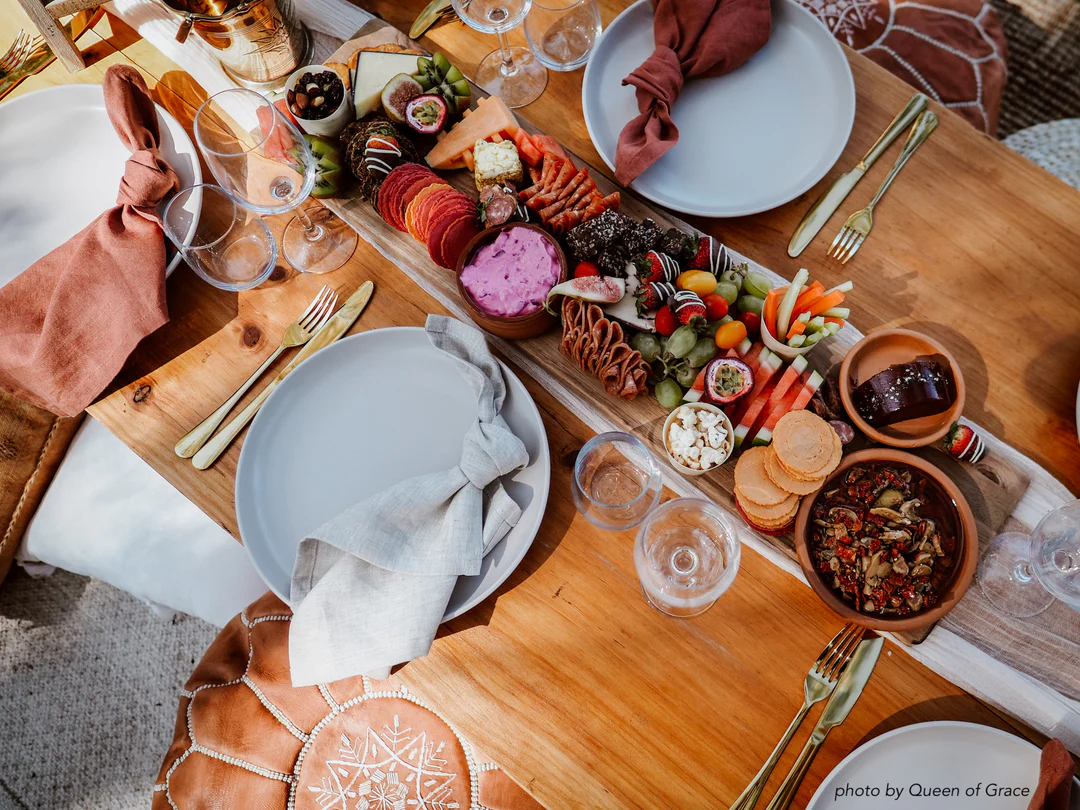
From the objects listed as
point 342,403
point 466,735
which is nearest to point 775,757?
point 466,735

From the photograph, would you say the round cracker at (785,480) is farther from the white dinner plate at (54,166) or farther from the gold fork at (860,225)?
the white dinner plate at (54,166)

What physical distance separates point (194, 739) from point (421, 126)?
4.19 ft

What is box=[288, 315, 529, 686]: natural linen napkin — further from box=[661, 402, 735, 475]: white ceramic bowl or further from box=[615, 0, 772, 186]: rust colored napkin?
box=[615, 0, 772, 186]: rust colored napkin

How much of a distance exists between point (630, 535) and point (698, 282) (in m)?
0.42

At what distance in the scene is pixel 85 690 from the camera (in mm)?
2404

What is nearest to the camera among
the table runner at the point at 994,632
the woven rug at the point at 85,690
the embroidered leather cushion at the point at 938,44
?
the table runner at the point at 994,632

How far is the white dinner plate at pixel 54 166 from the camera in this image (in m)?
1.40

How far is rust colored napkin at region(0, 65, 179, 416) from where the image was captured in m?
1.25

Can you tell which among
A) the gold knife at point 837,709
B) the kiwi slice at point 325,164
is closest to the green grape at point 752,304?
the gold knife at point 837,709

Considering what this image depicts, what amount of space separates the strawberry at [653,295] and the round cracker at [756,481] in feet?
0.89

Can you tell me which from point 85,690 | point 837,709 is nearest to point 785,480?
point 837,709

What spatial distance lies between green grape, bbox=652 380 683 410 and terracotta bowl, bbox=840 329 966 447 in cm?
25

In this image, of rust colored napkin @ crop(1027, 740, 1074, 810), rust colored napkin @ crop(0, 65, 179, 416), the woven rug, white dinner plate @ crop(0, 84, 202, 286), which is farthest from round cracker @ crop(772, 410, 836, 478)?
the woven rug

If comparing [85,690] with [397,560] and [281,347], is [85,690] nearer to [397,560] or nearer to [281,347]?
[281,347]
